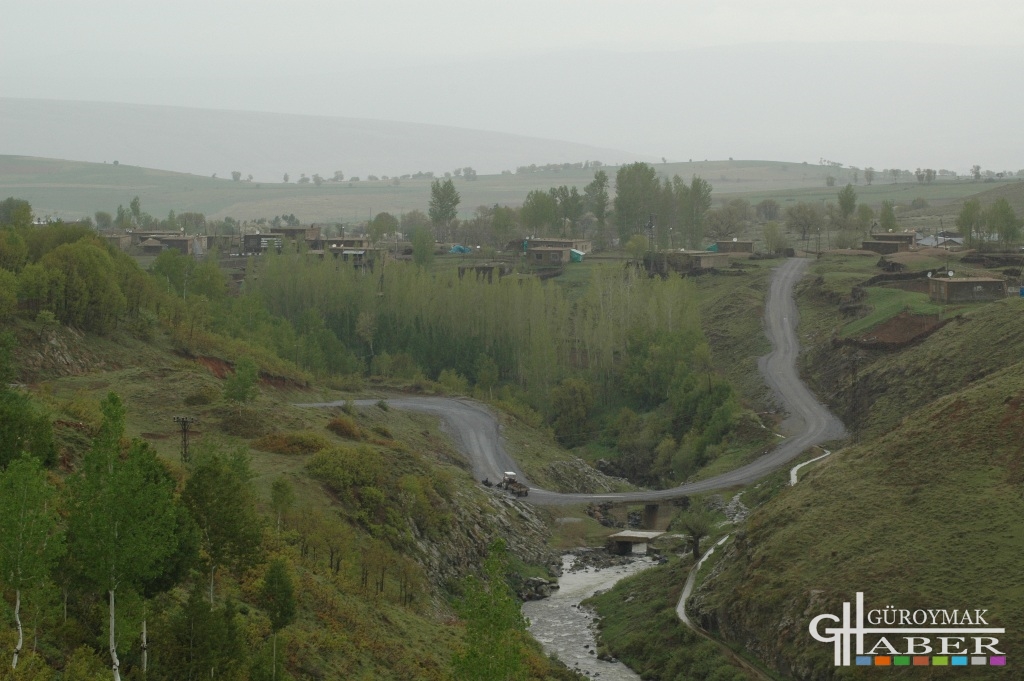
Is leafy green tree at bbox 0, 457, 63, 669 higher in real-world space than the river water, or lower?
higher

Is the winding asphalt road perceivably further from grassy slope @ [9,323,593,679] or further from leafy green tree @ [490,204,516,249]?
leafy green tree @ [490,204,516,249]

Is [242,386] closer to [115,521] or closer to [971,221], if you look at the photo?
[115,521]

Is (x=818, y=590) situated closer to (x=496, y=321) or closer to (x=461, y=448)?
(x=461, y=448)

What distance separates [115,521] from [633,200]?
119041 millimetres

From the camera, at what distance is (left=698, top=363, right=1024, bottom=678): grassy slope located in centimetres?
3484

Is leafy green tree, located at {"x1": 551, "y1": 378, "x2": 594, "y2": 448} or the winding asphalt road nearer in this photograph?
the winding asphalt road

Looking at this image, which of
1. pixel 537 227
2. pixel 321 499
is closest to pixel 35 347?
pixel 321 499

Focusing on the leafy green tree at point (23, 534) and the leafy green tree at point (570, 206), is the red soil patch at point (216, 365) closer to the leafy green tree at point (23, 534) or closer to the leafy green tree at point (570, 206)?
the leafy green tree at point (23, 534)

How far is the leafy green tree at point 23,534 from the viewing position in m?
21.7

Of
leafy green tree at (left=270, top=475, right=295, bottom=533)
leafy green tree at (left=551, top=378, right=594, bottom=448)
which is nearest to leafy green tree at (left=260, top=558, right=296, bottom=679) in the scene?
leafy green tree at (left=270, top=475, right=295, bottom=533)

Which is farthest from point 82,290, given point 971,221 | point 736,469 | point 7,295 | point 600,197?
point 600,197

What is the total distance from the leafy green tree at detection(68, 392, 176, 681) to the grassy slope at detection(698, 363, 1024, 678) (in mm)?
18544

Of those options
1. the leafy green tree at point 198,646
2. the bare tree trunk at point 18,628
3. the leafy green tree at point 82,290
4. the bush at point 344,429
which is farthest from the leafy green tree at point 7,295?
the bare tree trunk at point 18,628

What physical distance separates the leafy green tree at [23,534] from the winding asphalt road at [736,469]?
40487 millimetres
